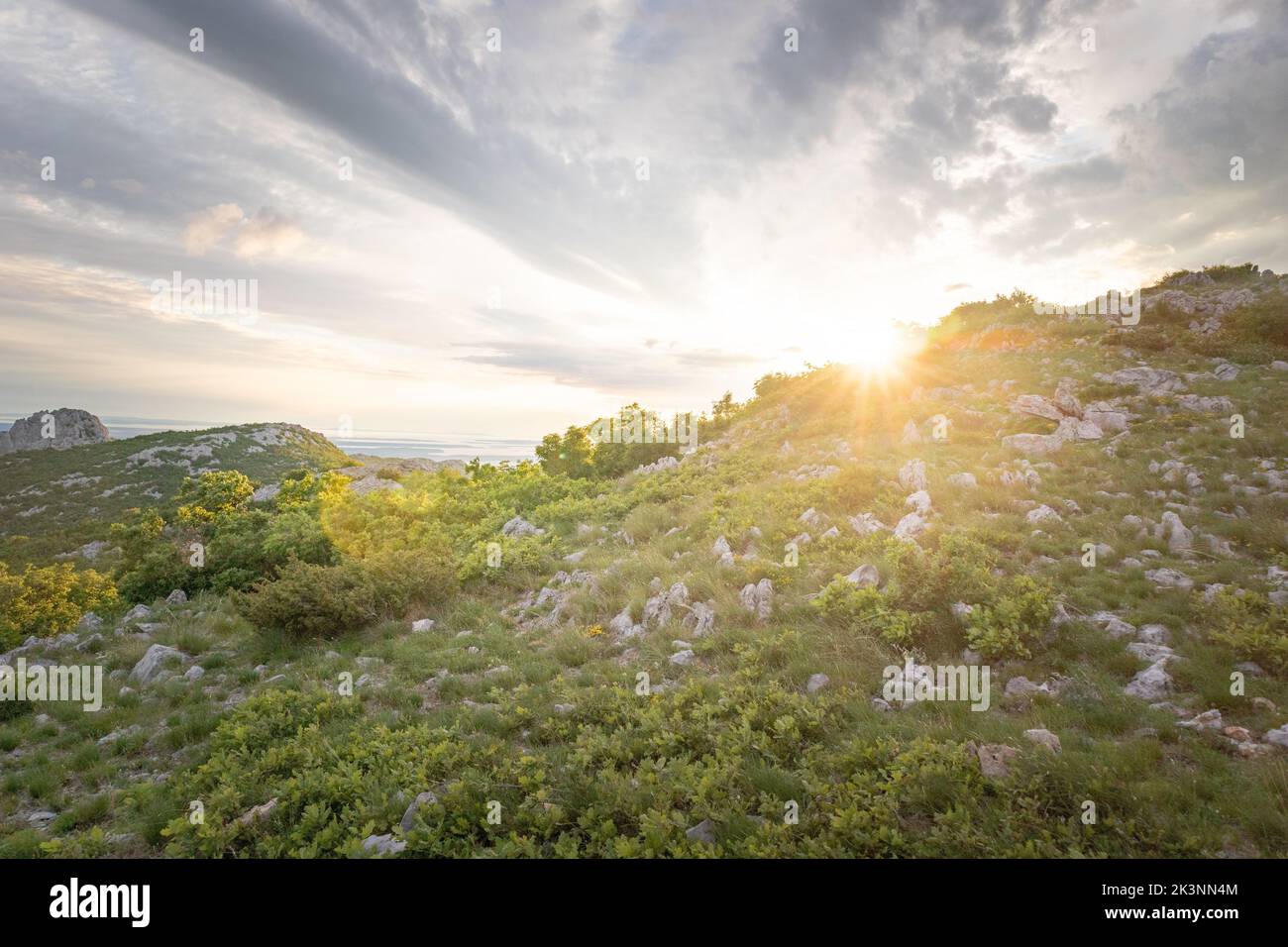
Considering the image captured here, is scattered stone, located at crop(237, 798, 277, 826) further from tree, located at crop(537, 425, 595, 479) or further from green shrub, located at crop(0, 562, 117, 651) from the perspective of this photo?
tree, located at crop(537, 425, 595, 479)

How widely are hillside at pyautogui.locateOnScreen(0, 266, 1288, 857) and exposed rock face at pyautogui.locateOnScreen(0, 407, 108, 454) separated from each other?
14432cm

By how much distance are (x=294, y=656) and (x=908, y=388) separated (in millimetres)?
24125

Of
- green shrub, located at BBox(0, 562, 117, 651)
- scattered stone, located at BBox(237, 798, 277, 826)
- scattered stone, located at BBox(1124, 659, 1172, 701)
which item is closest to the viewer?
scattered stone, located at BBox(237, 798, 277, 826)

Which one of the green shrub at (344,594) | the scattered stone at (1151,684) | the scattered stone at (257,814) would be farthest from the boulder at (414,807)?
the scattered stone at (1151,684)

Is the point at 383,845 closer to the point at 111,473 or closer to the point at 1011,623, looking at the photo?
the point at 1011,623

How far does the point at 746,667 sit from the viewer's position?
300 inches

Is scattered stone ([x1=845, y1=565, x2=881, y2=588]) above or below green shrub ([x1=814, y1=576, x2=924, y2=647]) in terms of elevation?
above

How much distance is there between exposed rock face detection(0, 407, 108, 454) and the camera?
11694 centimetres

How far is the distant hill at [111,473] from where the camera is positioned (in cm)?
6247

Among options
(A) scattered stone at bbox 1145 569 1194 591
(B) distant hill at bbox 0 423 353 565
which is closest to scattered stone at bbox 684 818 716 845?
(A) scattered stone at bbox 1145 569 1194 591

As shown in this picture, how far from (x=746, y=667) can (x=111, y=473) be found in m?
116

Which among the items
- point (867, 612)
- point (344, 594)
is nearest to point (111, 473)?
point (344, 594)

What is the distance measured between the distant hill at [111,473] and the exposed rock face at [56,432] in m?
14.3
